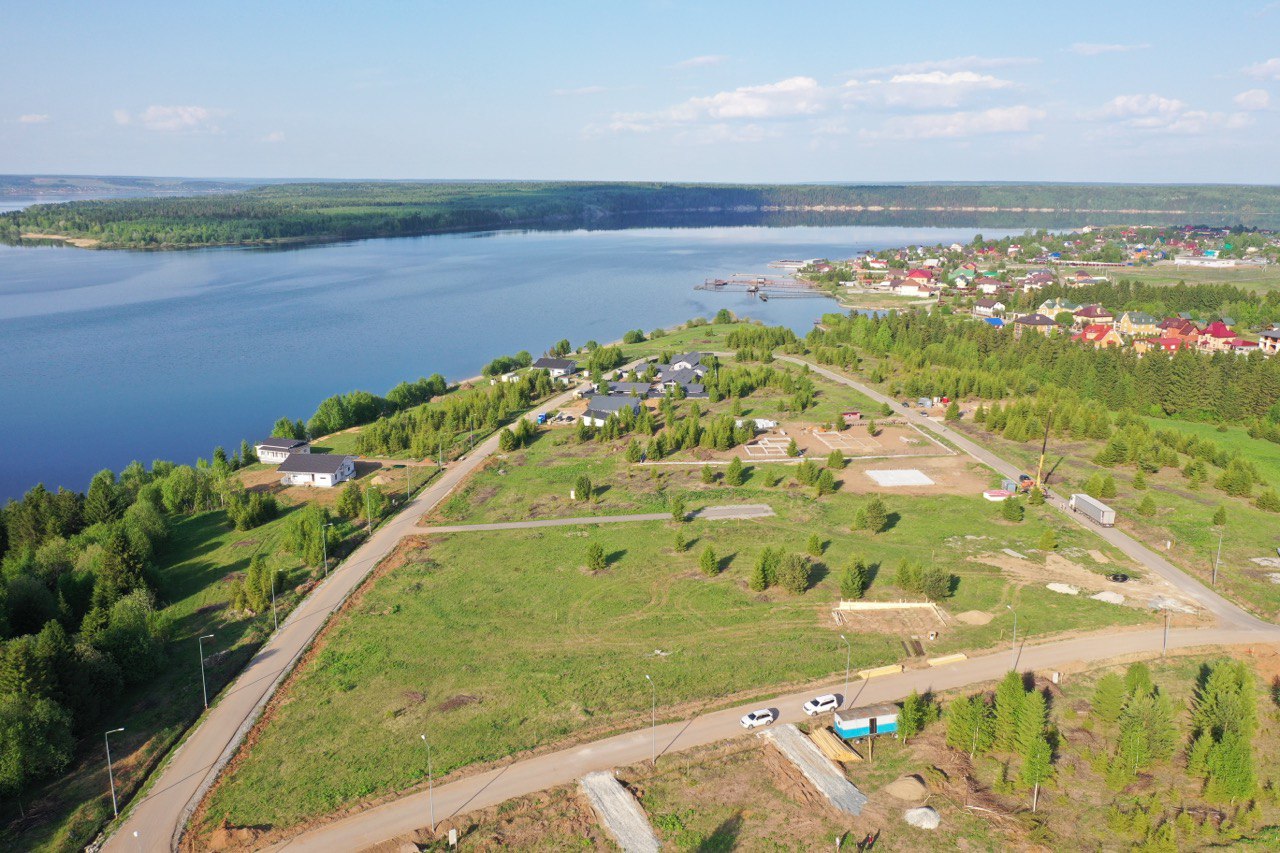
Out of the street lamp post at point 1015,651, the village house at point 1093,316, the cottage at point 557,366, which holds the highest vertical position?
the village house at point 1093,316

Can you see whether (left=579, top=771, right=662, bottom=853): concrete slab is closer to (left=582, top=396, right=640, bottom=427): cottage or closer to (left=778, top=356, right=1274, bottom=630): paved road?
(left=778, top=356, right=1274, bottom=630): paved road

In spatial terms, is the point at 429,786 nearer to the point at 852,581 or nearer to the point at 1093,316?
the point at 852,581

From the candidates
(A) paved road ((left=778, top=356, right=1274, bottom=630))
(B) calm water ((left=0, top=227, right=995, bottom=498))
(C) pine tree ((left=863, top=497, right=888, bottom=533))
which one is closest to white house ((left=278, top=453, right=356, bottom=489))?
(B) calm water ((left=0, top=227, right=995, bottom=498))

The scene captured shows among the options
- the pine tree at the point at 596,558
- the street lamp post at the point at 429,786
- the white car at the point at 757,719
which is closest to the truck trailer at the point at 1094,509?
the pine tree at the point at 596,558

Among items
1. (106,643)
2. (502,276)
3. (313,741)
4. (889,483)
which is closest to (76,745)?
(106,643)

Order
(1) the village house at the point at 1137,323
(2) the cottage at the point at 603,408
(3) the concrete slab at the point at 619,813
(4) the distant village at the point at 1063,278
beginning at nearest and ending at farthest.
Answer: (3) the concrete slab at the point at 619,813
(2) the cottage at the point at 603,408
(4) the distant village at the point at 1063,278
(1) the village house at the point at 1137,323

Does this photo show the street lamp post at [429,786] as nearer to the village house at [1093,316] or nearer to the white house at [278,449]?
the white house at [278,449]
